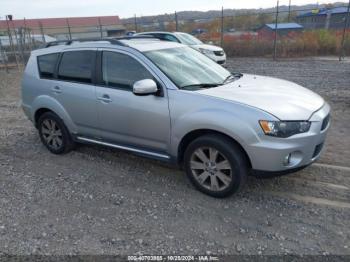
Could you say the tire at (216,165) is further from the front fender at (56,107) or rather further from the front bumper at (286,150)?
the front fender at (56,107)

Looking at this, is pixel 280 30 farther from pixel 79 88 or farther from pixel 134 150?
pixel 134 150

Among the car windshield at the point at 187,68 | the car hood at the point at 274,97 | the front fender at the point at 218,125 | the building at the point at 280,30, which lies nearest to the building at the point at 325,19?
the building at the point at 280,30

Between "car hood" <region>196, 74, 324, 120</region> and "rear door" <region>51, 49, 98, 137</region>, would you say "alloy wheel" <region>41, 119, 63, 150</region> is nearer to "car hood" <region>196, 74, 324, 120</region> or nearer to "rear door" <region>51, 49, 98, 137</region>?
"rear door" <region>51, 49, 98, 137</region>

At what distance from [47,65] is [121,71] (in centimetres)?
155

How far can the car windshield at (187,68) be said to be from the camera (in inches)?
156

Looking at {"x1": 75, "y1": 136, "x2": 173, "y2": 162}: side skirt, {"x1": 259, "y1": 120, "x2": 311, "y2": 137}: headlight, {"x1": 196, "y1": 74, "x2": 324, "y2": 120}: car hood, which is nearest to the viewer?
{"x1": 259, "y1": 120, "x2": 311, "y2": 137}: headlight

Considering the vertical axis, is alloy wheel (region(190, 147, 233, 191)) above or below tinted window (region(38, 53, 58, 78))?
below

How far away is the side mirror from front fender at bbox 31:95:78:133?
1.55 m

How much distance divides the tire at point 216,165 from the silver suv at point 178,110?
0.01m

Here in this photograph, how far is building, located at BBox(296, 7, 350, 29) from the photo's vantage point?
24.5 metres

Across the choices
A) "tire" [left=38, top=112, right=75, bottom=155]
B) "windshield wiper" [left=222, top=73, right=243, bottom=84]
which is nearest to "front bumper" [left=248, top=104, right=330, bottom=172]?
"windshield wiper" [left=222, top=73, right=243, bottom=84]

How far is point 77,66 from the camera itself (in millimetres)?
4738

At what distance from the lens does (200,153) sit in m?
3.73

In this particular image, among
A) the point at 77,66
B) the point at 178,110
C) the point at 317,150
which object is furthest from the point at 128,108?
the point at 317,150
